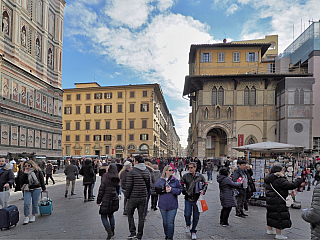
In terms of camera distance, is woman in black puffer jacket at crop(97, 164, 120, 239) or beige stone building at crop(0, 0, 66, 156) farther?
beige stone building at crop(0, 0, 66, 156)

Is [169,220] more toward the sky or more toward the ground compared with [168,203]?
more toward the ground

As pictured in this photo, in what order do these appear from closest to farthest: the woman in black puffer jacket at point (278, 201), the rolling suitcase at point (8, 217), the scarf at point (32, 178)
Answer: the woman in black puffer jacket at point (278, 201), the rolling suitcase at point (8, 217), the scarf at point (32, 178)

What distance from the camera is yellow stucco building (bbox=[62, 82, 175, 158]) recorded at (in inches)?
2025

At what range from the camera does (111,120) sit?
174 ft

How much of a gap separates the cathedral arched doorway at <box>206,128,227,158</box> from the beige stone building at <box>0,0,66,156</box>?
18.5 meters

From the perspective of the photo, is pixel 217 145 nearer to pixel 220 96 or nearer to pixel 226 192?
pixel 220 96

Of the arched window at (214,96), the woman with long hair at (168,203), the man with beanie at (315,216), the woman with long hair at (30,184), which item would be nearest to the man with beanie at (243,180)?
the woman with long hair at (168,203)

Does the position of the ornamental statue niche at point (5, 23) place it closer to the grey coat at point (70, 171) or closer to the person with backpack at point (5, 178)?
the grey coat at point (70, 171)

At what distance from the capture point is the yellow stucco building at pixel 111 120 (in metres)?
51.4

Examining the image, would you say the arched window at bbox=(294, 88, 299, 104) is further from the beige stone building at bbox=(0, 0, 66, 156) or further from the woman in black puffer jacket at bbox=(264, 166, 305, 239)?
the woman in black puffer jacket at bbox=(264, 166, 305, 239)

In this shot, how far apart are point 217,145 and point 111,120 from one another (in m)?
26.0

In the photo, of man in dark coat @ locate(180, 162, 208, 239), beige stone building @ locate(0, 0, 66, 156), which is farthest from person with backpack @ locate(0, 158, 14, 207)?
beige stone building @ locate(0, 0, 66, 156)

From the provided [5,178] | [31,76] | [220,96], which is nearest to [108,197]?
[5,178]

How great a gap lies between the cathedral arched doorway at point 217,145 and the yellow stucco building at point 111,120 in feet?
59.7
